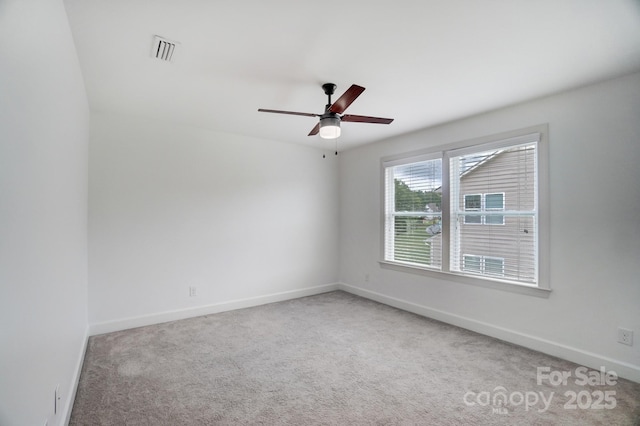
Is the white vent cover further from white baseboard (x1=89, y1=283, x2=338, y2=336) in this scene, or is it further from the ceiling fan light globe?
white baseboard (x1=89, y1=283, x2=338, y2=336)

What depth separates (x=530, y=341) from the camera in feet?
9.93

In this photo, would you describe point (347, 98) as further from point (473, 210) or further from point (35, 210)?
point (473, 210)

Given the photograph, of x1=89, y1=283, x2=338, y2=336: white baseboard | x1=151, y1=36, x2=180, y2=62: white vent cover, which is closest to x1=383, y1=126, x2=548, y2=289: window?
x1=89, y1=283, x2=338, y2=336: white baseboard

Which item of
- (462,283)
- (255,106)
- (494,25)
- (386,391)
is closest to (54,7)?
(255,106)

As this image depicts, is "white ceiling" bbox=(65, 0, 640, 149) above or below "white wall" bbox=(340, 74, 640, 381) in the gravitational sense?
above

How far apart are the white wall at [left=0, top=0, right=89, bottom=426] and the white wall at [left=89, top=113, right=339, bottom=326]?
1352mm

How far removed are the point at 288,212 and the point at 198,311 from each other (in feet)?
6.29

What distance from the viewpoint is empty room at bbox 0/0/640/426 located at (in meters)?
1.74

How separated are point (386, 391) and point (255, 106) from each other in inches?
115

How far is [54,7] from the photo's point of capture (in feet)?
5.21

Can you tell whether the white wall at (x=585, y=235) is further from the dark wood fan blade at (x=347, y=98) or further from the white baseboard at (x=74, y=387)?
the white baseboard at (x=74, y=387)

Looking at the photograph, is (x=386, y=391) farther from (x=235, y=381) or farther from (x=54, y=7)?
(x=54, y=7)

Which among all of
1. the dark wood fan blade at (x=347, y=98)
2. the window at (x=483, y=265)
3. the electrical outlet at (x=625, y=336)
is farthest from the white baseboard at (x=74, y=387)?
the electrical outlet at (x=625, y=336)

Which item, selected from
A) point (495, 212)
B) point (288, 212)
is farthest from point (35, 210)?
point (495, 212)
